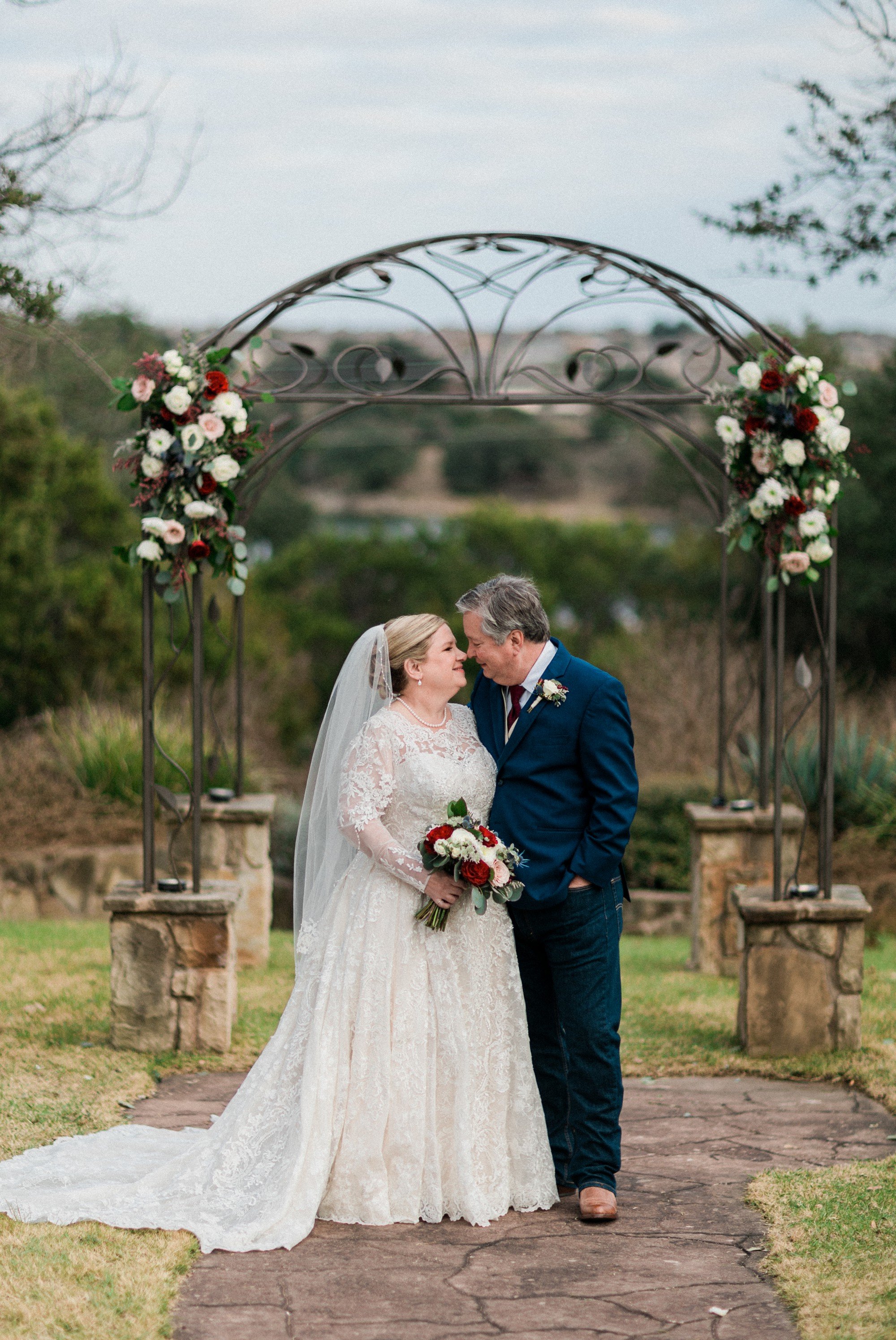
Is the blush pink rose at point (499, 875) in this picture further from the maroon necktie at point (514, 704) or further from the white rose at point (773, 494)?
the white rose at point (773, 494)

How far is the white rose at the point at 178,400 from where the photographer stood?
5.33m

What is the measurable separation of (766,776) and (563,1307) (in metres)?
4.86

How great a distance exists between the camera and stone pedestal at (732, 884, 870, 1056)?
5.71m

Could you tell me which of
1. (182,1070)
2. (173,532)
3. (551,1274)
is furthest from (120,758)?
(551,1274)

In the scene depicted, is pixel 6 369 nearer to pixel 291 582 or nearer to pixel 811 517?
pixel 811 517

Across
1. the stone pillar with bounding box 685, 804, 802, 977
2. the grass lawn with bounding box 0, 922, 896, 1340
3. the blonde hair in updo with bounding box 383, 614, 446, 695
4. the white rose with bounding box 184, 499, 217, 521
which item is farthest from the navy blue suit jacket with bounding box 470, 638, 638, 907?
the stone pillar with bounding box 685, 804, 802, 977

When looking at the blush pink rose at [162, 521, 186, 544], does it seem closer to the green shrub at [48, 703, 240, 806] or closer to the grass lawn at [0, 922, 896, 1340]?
the grass lawn at [0, 922, 896, 1340]

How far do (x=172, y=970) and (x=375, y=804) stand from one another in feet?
6.48

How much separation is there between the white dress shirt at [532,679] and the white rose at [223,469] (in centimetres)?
168

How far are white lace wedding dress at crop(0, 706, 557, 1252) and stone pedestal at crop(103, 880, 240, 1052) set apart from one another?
144cm

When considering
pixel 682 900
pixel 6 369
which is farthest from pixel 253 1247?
pixel 6 369

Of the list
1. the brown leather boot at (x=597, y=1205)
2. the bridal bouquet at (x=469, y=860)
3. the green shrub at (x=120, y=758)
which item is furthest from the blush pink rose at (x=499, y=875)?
the green shrub at (x=120, y=758)

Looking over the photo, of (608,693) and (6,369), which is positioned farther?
(6,369)

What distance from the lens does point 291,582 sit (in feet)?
71.9
